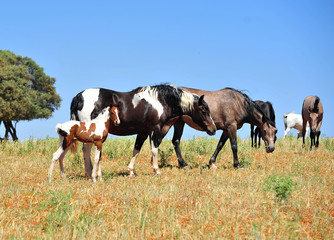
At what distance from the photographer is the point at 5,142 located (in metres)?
18.1

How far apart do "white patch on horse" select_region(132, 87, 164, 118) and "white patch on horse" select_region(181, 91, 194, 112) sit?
2.53 feet

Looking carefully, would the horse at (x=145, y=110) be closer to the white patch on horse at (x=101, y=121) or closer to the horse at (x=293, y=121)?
the white patch on horse at (x=101, y=121)

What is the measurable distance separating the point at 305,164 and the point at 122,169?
6687 mm

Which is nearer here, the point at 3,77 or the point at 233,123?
the point at 233,123

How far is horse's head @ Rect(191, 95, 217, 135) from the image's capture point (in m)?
11.2

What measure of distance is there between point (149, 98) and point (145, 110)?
438mm

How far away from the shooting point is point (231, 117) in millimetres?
12430

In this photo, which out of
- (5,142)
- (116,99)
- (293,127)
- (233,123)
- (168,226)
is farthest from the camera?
(293,127)

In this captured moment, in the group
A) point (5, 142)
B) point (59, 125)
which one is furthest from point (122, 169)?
point (5, 142)

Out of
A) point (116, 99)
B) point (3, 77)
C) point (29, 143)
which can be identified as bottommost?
point (29, 143)

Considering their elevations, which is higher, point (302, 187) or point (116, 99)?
point (116, 99)

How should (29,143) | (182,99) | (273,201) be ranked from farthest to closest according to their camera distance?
1. (29,143)
2. (182,99)
3. (273,201)

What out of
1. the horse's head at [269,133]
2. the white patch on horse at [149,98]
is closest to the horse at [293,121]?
the horse's head at [269,133]

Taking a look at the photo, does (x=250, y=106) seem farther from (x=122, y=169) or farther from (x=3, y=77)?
(x=3, y=77)
